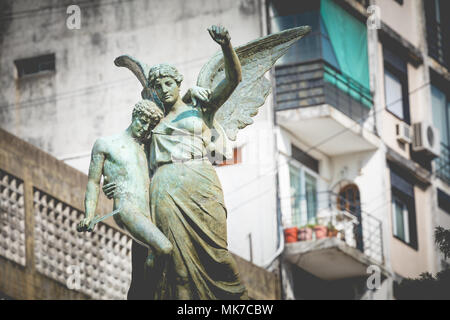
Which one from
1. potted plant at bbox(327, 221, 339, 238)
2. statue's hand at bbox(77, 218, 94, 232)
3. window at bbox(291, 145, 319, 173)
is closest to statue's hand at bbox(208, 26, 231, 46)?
statue's hand at bbox(77, 218, 94, 232)

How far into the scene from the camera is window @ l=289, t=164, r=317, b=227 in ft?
112

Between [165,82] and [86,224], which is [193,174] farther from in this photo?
[86,224]

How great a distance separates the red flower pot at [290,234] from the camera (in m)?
33.3

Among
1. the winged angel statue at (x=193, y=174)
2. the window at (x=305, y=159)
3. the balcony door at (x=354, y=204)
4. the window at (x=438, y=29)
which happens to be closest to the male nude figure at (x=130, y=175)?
the winged angel statue at (x=193, y=174)

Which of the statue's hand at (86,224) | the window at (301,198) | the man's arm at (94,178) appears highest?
the window at (301,198)

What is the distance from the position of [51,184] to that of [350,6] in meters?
13.5

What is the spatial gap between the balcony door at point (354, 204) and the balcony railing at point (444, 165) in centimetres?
428

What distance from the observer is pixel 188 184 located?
1378cm

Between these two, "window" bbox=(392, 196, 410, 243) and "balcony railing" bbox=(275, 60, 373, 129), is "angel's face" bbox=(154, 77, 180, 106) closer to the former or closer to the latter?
"balcony railing" bbox=(275, 60, 373, 129)

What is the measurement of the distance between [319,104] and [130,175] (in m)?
20.2

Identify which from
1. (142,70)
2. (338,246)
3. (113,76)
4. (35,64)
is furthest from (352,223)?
(142,70)

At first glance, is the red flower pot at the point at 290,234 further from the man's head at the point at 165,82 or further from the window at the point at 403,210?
the man's head at the point at 165,82

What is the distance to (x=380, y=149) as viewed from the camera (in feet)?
120

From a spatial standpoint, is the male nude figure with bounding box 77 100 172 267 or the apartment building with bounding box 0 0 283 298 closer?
the male nude figure with bounding box 77 100 172 267
